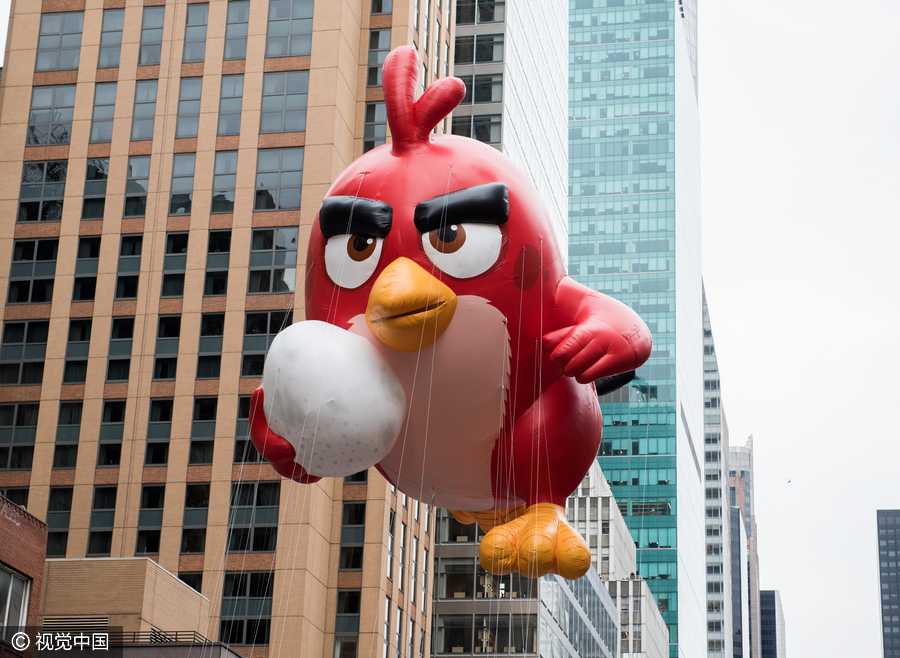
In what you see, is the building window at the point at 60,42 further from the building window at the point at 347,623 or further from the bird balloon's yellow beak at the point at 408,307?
the bird balloon's yellow beak at the point at 408,307

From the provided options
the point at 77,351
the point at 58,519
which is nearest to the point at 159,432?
the point at 58,519

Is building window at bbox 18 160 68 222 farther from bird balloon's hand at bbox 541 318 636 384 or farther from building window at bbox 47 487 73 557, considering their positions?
bird balloon's hand at bbox 541 318 636 384

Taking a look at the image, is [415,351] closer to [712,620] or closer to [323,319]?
[323,319]

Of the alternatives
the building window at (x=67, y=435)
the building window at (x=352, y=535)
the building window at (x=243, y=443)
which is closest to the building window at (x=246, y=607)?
the building window at (x=352, y=535)

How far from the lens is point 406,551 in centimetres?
5425

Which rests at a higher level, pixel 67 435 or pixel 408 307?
pixel 67 435

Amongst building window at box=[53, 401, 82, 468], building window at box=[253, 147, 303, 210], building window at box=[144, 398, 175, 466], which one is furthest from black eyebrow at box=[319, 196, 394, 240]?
building window at box=[53, 401, 82, 468]

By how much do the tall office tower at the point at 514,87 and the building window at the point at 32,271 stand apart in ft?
70.9

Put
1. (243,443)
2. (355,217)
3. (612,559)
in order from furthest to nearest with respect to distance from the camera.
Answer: (612,559)
(243,443)
(355,217)

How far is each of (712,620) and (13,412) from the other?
121140 millimetres

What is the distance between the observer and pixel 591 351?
11039 millimetres

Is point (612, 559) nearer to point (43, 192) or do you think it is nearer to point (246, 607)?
point (246, 607)

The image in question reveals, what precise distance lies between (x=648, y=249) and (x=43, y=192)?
88000 mm

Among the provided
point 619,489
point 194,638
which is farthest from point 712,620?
point 194,638
